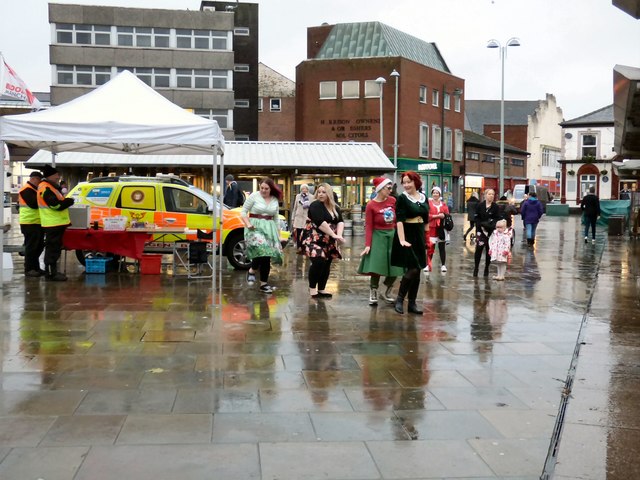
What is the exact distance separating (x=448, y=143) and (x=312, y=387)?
54.6m

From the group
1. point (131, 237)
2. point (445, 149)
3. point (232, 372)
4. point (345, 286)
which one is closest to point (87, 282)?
point (131, 237)

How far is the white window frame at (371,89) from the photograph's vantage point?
52656 mm

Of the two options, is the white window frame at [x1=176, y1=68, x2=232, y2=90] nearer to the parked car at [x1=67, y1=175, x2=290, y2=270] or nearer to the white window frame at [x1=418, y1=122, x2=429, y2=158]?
the white window frame at [x1=418, y1=122, x2=429, y2=158]

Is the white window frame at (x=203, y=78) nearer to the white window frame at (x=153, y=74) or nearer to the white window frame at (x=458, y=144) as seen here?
the white window frame at (x=153, y=74)

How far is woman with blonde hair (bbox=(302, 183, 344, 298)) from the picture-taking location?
10398mm

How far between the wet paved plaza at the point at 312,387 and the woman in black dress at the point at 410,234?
528mm

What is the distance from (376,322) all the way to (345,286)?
3.39 metres

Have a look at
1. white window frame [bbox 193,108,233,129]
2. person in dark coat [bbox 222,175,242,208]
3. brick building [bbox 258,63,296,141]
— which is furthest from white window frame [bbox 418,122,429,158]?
person in dark coat [bbox 222,175,242,208]

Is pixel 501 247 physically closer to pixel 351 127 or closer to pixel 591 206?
pixel 591 206

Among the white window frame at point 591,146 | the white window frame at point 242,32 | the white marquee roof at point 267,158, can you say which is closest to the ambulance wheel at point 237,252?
the white marquee roof at point 267,158

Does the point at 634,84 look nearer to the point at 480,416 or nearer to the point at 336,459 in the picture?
the point at 480,416

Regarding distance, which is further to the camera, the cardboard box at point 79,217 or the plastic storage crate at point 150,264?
the plastic storage crate at point 150,264

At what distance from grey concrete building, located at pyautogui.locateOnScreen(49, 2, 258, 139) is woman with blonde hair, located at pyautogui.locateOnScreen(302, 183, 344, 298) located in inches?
1518

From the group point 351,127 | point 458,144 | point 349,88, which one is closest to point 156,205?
point 351,127
